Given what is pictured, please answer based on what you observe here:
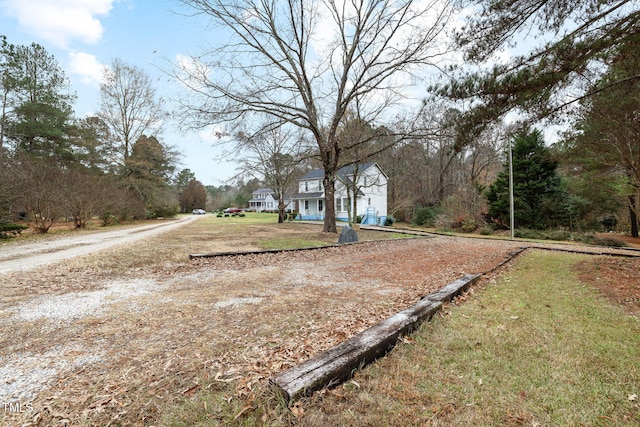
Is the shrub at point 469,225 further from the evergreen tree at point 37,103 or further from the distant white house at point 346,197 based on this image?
the evergreen tree at point 37,103

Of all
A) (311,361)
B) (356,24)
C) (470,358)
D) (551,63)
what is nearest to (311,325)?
(311,361)

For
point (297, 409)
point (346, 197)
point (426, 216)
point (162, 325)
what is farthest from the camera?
point (346, 197)

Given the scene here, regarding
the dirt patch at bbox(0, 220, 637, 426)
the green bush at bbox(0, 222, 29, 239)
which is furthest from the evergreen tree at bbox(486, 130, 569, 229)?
the green bush at bbox(0, 222, 29, 239)

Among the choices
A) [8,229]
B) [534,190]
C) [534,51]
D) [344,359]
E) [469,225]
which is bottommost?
[469,225]

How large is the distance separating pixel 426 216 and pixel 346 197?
837 centimetres

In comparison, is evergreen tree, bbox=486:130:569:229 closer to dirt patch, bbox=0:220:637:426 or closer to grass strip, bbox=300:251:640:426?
dirt patch, bbox=0:220:637:426

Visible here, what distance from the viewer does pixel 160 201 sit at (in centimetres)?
2783

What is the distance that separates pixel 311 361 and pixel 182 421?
92 cm

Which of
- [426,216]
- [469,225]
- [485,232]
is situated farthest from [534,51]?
[426,216]

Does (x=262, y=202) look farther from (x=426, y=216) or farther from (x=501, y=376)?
(x=501, y=376)

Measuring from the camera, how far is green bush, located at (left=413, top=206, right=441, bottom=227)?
77.7ft

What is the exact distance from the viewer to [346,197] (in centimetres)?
2942

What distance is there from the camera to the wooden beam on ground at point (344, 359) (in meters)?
1.95

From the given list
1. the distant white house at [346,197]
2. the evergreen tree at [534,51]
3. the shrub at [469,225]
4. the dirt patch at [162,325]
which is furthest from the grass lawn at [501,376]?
the distant white house at [346,197]
